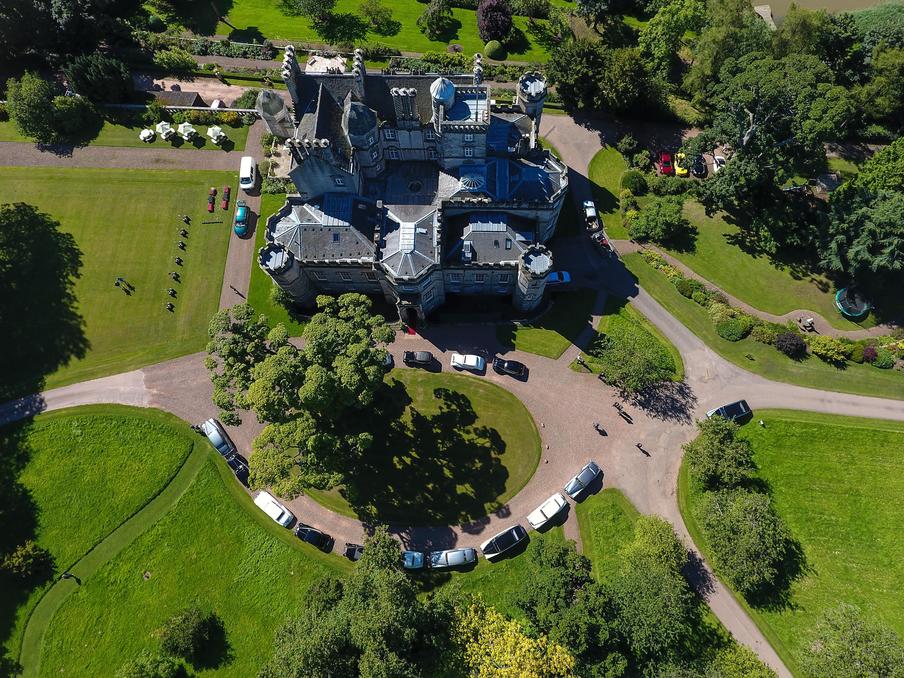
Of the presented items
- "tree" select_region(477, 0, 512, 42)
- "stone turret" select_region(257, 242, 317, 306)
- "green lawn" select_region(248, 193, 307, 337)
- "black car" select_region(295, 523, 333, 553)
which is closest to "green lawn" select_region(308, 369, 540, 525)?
"black car" select_region(295, 523, 333, 553)

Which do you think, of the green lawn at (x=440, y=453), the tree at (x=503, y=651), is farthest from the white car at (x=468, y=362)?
the tree at (x=503, y=651)

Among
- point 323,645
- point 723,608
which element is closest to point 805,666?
point 723,608

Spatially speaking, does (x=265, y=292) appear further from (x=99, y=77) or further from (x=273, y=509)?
(x=99, y=77)

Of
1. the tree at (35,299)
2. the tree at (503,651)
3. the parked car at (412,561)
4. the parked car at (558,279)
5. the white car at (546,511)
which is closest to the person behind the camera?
the tree at (503,651)

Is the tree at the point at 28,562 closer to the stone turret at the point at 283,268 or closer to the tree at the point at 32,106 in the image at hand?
the stone turret at the point at 283,268

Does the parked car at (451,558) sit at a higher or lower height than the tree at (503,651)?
lower

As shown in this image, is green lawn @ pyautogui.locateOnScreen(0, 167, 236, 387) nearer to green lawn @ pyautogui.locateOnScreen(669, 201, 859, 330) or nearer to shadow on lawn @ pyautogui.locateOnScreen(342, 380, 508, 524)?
shadow on lawn @ pyautogui.locateOnScreen(342, 380, 508, 524)
